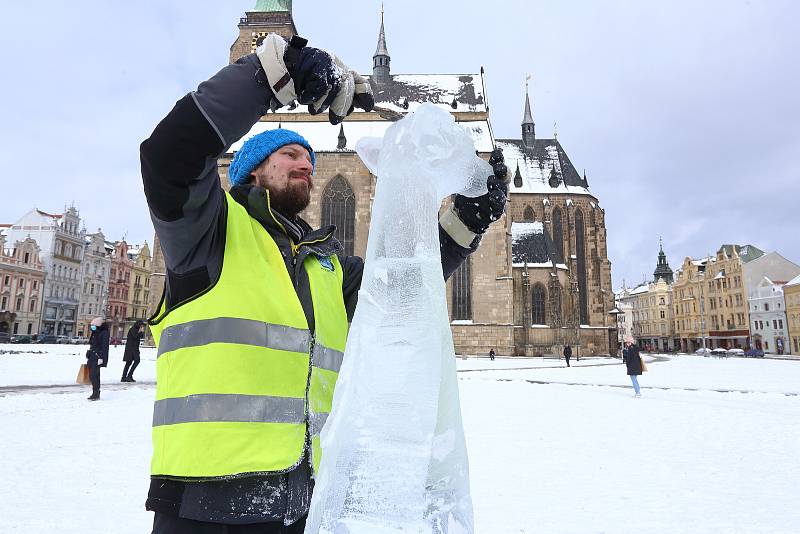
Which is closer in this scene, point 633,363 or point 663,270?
point 633,363

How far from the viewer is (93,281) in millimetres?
50281

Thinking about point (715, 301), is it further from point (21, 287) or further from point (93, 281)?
point (21, 287)

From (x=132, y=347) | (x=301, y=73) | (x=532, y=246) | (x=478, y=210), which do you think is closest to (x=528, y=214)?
(x=532, y=246)

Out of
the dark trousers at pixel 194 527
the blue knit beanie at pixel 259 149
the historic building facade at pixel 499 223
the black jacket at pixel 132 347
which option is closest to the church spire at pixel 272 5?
the historic building facade at pixel 499 223

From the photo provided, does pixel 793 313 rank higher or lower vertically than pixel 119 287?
lower

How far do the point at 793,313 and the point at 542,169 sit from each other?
27.4m

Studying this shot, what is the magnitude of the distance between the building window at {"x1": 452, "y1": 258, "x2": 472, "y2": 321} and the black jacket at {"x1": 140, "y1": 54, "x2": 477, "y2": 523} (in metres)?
29.3

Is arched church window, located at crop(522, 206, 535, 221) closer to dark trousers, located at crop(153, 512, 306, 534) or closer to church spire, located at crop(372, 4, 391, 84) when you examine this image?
church spire, located at crop(372, 4, 391, 84)

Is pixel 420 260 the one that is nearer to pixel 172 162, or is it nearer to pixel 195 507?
pixel 172 162

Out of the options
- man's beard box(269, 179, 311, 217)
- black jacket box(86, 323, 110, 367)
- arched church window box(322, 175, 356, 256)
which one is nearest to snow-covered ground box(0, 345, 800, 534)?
black jacket box(86, 323, 110, 367)

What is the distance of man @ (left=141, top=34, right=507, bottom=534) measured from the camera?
121 cm

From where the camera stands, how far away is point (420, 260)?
1.42 metres

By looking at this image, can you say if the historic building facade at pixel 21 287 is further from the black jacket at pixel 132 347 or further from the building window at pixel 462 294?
the black jacket at pixel 132 347

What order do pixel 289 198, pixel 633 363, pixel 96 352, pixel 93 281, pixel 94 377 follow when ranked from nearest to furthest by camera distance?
pixel 289 198
pixel 94 377
pixel 96 352
pixel 633 363
pixel 93 281
